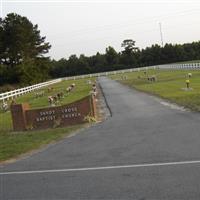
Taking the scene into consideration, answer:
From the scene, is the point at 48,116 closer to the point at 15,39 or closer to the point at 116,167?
the point at 116,167

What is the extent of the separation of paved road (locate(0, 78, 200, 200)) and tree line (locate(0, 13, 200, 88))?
242 ft

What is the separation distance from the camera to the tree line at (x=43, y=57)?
3756 inches

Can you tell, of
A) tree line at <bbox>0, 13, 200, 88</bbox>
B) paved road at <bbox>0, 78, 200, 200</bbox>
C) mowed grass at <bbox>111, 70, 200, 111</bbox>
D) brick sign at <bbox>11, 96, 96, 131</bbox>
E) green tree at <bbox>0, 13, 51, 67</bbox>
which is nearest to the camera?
paved road at <bbox>0, 78, 200, 200</bbox>

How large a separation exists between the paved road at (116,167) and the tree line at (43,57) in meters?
73.7

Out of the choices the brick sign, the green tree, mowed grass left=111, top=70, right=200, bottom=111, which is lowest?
mowed grass left=111, top=70, right=200, bottom=111

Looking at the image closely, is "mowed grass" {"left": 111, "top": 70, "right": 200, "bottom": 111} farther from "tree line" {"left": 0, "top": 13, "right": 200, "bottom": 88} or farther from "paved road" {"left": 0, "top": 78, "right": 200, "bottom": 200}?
"tree line" {"left": 0, "top": 13, "right": 200, "bottom": 88}

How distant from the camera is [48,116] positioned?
→ 859 inches

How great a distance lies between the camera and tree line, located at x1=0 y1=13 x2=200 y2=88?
313 ft

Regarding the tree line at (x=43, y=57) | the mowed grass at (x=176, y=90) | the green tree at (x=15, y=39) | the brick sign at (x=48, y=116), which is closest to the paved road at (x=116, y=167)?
the brick sign at (x=48, y=116)

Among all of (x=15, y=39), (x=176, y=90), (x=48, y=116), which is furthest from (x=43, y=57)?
(x=48, y=116)

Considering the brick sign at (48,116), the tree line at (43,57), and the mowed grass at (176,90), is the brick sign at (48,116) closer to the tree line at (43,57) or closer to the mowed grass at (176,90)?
the mowed grass at (176,90)

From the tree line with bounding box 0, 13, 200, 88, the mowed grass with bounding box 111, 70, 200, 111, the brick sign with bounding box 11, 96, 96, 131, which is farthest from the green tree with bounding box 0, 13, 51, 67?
the brick sign with bounding box 11, 96, 96, 131

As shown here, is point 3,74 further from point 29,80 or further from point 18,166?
point 18,166

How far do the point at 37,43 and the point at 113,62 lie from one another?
1975 inches
